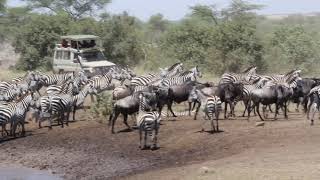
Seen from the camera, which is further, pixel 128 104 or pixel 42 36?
pixel 42 36

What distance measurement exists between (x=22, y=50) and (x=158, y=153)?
30.7 metres

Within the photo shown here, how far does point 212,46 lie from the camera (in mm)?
42250

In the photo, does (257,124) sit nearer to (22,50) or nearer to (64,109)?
(64,109)

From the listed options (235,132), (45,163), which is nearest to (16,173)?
(45,163)

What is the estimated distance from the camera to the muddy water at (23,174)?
56.6ft

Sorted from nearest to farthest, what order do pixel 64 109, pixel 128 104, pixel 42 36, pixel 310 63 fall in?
pixel 128 104 → pixel 64 109 → pixel 310 63 → pixel 42 36

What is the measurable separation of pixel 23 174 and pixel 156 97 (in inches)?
241

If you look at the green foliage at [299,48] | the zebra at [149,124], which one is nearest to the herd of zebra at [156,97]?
the zebra at [149,124]

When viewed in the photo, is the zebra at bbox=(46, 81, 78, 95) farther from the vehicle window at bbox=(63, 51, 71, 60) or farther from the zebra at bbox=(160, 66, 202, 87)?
the vehicle window at bbox=(63, 51, 71, 60)

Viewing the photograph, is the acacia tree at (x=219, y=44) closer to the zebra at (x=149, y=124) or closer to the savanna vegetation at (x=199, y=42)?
the savanna vegetation at (x=199, y=42)

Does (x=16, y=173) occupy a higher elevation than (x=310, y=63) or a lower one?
lower

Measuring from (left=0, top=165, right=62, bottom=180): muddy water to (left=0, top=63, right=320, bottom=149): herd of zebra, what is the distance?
2974mm

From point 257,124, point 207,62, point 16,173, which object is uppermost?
point 207,62

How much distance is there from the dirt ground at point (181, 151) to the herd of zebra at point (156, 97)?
22.4 inches
